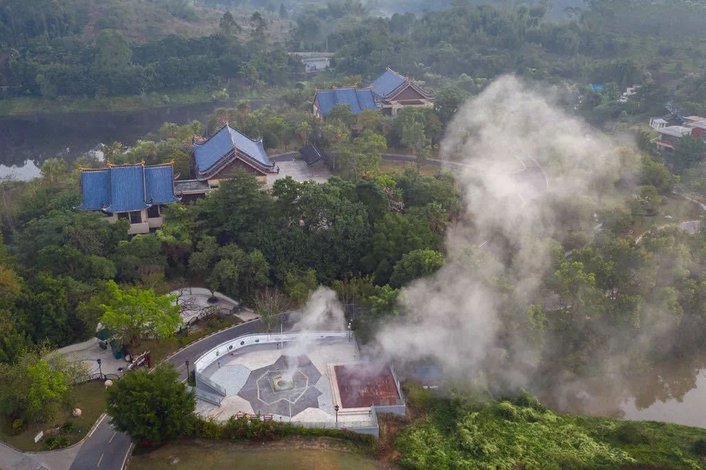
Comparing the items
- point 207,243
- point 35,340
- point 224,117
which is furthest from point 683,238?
point 224,117

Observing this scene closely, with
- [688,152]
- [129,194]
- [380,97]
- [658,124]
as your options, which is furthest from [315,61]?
[129,194]

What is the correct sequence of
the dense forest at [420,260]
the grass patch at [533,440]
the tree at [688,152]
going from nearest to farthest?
the grass patch at [533,440] → the dense forest at [420,260] → the tree at [688,152]

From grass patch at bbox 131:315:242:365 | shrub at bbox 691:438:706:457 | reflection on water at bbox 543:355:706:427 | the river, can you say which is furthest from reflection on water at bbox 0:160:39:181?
shrub at bbox 691:438:706:457

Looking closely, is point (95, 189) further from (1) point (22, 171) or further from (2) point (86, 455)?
(1) point (22, 171)

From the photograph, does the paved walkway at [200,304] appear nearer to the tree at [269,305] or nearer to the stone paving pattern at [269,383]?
the tree at [269,305]

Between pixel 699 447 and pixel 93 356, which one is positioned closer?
pixel 699 447

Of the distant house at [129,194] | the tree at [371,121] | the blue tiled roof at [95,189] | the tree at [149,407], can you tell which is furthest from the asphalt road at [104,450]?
the tree at [371,121]

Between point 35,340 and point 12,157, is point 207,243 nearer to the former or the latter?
point 35,340
